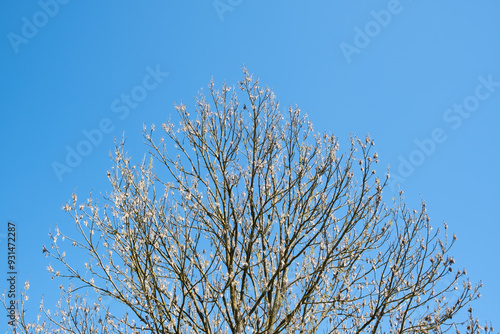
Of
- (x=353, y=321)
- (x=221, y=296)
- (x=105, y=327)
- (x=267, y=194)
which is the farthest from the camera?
(x=267, y=194)

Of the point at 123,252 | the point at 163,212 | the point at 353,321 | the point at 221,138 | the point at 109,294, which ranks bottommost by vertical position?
the point at 353,321

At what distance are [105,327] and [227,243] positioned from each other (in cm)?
198

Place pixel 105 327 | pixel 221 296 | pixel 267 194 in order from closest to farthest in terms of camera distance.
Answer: pixel 221 296, pixel 105 327, pixel 267 194

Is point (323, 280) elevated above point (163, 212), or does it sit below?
below

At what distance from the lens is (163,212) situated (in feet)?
18.5

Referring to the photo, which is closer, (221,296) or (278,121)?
(221,296)

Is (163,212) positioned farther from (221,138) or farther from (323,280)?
(323,280)

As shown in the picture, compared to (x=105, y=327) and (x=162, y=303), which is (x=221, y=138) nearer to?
(x=162, y=303)

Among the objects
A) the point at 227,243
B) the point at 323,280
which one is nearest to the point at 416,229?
the point at 323,280

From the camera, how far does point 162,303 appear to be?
508 centimetres

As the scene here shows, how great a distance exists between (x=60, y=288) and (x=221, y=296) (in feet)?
7.60

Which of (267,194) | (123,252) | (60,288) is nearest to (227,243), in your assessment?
(267,194)

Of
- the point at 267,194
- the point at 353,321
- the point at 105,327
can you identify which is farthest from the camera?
the point at 267,194

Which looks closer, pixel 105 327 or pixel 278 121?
pixel 105 327
